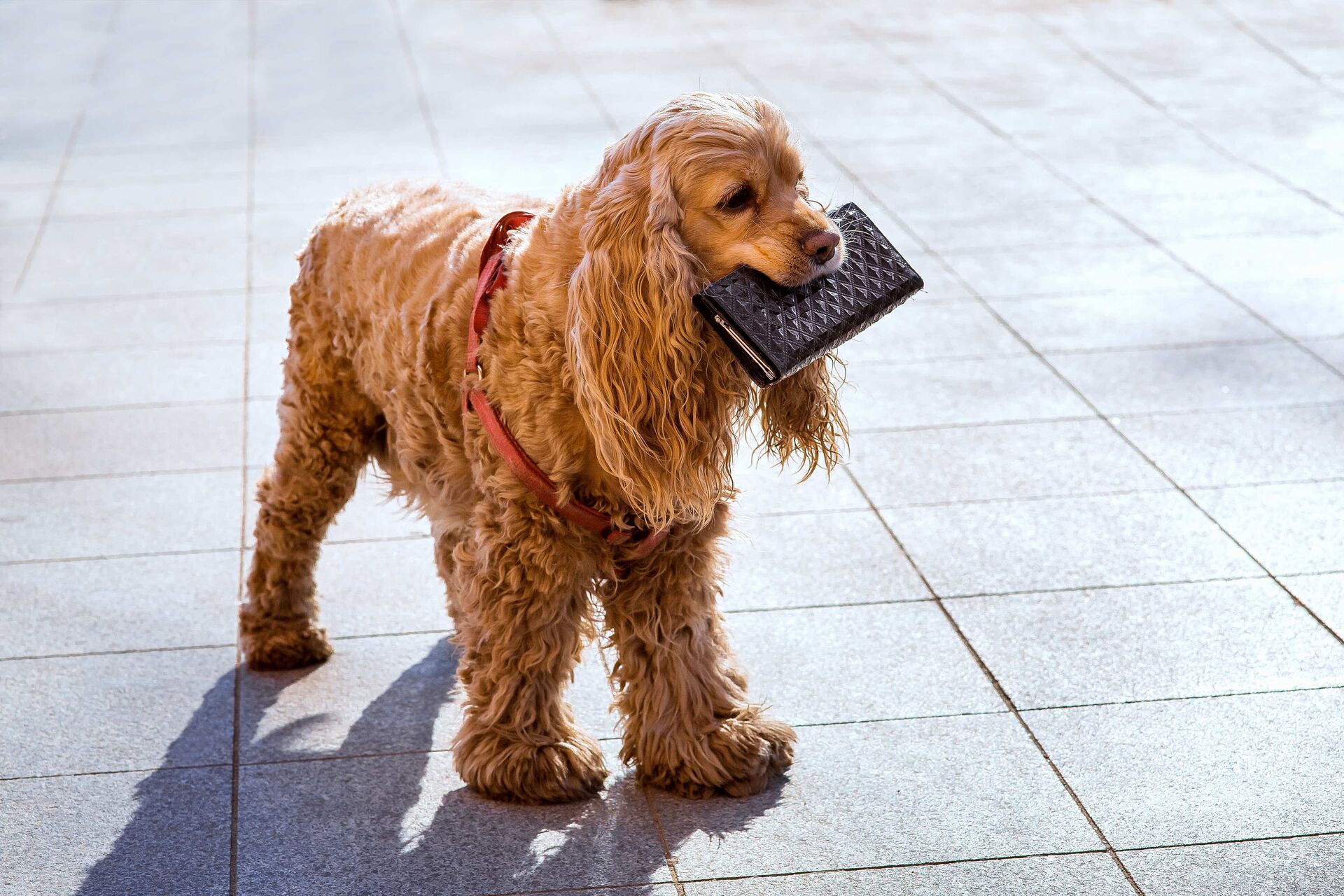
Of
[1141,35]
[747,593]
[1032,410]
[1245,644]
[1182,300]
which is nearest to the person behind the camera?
[1245,644]

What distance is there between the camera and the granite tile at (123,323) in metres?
6.92

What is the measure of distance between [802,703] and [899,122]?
23.6 ft

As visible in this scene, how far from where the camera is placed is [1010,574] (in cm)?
478

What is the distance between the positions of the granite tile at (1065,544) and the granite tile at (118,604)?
2337mm

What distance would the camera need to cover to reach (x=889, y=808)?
3.63 meters

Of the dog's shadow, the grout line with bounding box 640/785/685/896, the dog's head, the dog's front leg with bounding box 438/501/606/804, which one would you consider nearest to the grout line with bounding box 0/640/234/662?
the dog's shadow

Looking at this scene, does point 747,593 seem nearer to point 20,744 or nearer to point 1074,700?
point 1074,700

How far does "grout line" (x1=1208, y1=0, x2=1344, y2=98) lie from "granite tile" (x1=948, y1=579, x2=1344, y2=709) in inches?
304

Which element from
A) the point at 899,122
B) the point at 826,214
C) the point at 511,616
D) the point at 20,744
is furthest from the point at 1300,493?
the point at 899,122

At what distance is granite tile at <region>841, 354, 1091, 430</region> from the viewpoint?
600cm

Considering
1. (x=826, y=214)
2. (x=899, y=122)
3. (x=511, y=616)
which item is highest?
(x=826, y=214)

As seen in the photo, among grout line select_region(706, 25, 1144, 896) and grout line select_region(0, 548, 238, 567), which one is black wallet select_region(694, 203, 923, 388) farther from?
grout line select_region(0, 548, 238, 567)

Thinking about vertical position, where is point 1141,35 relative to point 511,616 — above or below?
below

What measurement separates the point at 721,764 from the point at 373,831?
89 cm
